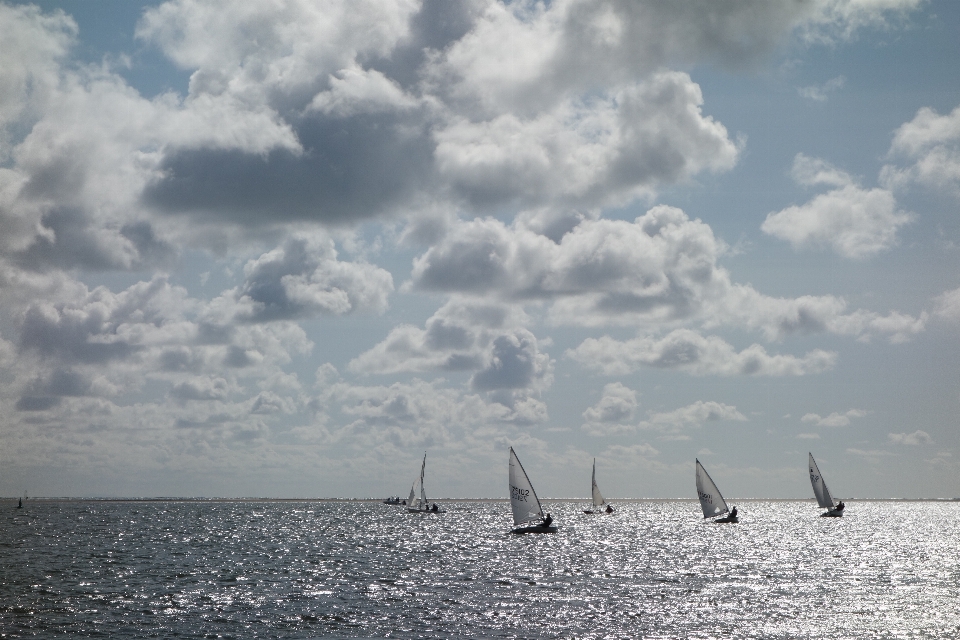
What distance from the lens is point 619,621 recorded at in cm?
4497

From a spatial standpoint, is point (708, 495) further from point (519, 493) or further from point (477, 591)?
point (477, 591)

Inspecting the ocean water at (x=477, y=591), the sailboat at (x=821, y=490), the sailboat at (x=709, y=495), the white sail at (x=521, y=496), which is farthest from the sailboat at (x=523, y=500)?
the sailboat at (x=821, y=490)

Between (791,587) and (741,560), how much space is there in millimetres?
23450

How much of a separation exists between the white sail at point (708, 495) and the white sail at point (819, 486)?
1380 inches

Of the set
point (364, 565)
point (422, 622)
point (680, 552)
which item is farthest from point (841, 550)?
point (422, 622)

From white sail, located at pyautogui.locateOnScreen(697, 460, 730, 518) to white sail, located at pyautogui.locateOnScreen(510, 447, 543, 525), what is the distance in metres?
41.4

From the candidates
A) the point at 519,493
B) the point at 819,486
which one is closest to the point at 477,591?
the point at 519,493

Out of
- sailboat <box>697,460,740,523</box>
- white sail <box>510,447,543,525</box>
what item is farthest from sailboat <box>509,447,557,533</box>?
sailboat <box>697,460,740,523</box>

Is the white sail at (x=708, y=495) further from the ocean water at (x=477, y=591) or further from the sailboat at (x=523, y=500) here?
the sailboat at (x=523, y=500)

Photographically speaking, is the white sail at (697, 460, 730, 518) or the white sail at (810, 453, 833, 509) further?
the white sail at (810, 453, 833, 509)

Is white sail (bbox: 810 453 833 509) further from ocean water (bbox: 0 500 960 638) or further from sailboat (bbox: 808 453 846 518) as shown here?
ocean water (bbox: 0 500 960 638)

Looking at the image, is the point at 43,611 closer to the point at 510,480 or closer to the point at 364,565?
the point at 364,565

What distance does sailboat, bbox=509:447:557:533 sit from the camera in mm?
101625

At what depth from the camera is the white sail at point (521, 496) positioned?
102 metres
